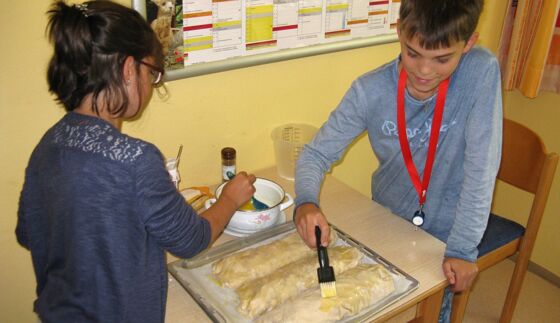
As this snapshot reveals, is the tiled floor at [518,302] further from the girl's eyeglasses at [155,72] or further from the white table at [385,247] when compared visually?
the girl's eyeglasses at [155,72]

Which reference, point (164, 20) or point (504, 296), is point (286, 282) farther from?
point (504, 296)

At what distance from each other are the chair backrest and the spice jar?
1.04m

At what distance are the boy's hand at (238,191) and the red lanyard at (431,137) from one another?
0.50 m

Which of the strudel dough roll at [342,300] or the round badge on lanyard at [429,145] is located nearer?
the strudel dough roll at [342,300]

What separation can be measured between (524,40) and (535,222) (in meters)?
0.89

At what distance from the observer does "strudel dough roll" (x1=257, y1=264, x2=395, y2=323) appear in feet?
3.41

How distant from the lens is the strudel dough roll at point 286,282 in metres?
1.07

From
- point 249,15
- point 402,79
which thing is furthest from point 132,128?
point 402,79

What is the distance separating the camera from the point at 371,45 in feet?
6.28

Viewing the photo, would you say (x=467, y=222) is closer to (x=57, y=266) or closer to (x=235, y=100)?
(x=235, y=100)

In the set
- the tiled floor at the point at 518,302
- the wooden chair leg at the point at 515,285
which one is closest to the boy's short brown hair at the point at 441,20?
the wooden chair leg at the point at 515,285

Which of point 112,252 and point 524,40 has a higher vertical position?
point 524,40

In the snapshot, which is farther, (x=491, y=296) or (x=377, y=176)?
(x=491, y=296)

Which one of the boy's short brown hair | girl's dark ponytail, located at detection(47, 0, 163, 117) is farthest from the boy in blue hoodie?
girl's dark ponytail, located at detection(47, 0, 163, 117)
